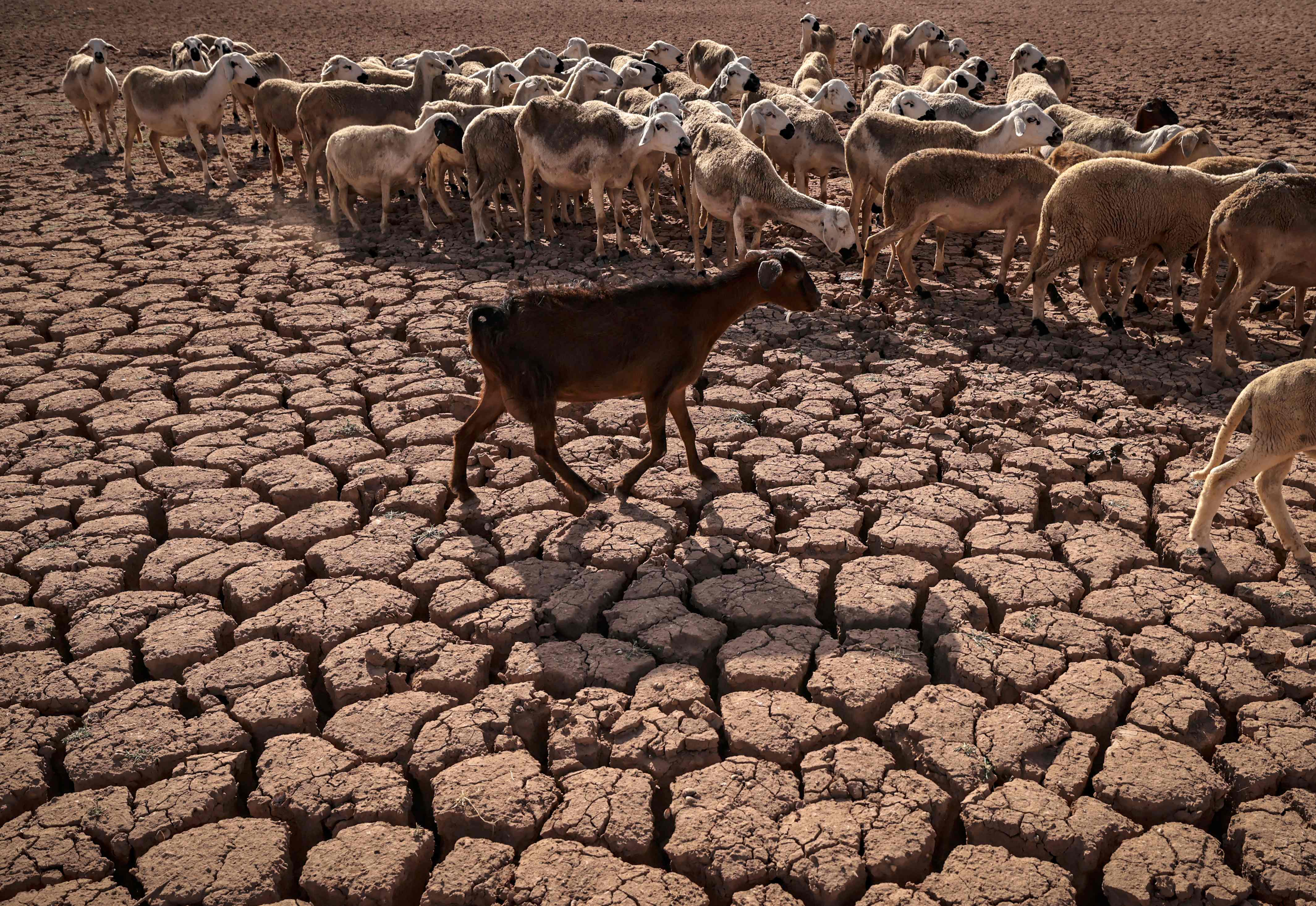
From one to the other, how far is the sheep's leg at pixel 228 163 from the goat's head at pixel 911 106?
29.4ft

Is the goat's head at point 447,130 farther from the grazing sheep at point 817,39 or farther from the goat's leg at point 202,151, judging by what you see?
the grazing sheep at point 817,39

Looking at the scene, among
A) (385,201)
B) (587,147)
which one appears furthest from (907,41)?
(385,201)

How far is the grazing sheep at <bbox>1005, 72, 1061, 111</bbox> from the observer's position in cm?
1343

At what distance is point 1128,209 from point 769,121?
415 cm

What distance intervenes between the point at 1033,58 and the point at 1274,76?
575 centimetres

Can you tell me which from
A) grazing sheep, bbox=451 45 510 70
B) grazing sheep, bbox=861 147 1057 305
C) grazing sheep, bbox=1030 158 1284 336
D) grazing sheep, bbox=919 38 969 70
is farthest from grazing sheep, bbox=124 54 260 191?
grazing sheep, bbox=919 38 969 70

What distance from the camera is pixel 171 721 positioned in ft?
13.8

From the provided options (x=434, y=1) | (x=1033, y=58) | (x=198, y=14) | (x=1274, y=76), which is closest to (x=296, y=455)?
(x=1033, y=58)

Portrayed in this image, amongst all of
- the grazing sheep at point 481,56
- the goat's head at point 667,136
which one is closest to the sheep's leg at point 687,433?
the goat's head at point 667,136

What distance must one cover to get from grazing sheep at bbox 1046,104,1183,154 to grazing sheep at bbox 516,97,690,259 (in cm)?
524

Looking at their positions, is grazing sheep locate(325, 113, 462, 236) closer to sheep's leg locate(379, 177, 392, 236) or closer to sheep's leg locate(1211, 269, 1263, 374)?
sheep's leg locate(379, 177, 392, 236)

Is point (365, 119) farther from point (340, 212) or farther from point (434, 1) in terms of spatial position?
point (434, 1)

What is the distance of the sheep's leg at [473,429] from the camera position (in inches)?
224

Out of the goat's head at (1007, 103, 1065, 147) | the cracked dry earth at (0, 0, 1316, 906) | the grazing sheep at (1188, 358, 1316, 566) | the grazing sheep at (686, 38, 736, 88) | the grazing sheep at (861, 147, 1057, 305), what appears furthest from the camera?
the grazing sheep at (686, 38, 736, 88)
